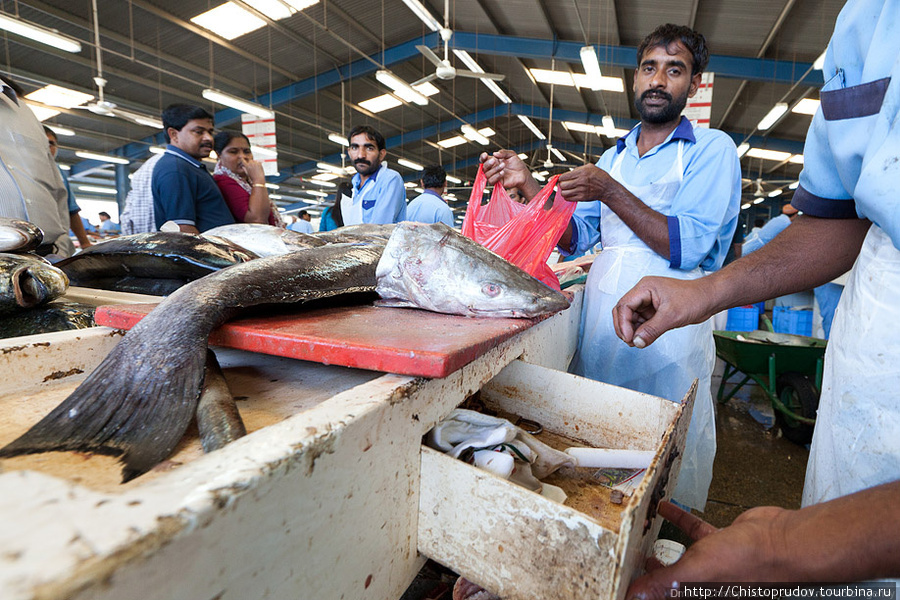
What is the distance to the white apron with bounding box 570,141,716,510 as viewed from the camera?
2.06 metres

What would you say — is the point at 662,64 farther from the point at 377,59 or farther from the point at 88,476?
the point at 377,59

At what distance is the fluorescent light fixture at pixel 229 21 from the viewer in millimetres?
9805

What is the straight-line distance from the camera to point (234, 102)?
31.3 feet

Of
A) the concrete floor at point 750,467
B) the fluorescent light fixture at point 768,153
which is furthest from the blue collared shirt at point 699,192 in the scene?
the fluorescent light fixture at point 768,153

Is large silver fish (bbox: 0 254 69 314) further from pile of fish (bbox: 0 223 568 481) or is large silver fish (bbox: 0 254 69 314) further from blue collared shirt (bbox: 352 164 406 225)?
blue collared shirt (bbox: 352 164 406 225)

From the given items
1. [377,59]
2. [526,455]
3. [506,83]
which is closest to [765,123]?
[506,83]

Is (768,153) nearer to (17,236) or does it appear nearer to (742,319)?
(742,319)

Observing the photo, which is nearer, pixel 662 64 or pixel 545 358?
pixel 545 358

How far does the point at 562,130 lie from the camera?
73.4 feet

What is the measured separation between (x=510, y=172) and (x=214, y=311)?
1656mm

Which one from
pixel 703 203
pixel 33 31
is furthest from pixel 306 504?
pixel 33 31

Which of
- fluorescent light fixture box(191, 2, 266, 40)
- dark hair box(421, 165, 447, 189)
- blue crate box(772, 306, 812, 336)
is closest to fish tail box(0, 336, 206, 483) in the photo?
dark hair box(421, 165, 447, 189)

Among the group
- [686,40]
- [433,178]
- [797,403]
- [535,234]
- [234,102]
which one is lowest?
[797,403]

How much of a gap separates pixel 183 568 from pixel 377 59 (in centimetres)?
1541
